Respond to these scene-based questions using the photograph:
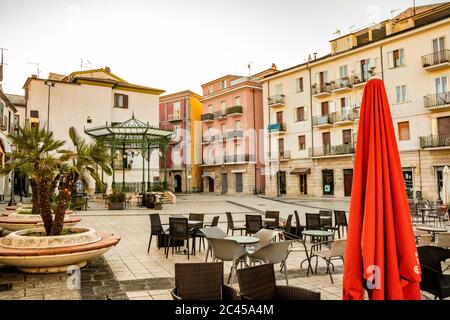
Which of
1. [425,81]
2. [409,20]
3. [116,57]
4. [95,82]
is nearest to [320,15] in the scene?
[116,57]

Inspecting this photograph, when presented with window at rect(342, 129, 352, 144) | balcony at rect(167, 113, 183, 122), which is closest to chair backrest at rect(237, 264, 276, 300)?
window at rect(342, 129, 352, 144)

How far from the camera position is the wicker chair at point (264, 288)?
3.33m

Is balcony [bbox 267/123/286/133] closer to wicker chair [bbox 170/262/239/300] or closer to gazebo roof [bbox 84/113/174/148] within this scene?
gazebo roof [bbox 84/113/174/148]

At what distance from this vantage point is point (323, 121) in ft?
97.5

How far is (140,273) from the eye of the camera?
21.1ft

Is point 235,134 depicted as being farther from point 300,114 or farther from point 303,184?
point 303,184

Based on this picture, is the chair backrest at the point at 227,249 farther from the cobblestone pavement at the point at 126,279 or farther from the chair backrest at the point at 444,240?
the chair backrest at the point at 444,240

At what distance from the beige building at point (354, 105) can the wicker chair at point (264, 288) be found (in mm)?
22501

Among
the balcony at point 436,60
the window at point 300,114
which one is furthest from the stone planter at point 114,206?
the balcony at point 436,60

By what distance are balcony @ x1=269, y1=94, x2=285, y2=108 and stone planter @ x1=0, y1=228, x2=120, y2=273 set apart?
28.7 meters

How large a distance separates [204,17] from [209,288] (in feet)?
15.4

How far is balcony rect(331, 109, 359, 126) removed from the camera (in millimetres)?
27594
